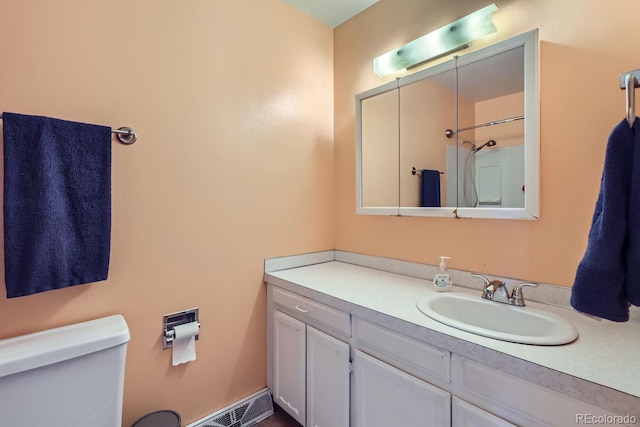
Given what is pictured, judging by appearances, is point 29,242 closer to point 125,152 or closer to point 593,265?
point 125,152

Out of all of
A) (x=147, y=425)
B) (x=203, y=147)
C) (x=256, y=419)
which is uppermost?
(x=203, y=147)

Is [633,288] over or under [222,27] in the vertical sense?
under

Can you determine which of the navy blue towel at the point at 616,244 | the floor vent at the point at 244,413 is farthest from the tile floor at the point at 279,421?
the navy blue towel at the point at 616,244

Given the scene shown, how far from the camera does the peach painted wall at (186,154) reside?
112 cm

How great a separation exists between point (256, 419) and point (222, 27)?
2.11 meters

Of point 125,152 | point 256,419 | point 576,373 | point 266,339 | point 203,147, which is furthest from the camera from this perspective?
point 266,339

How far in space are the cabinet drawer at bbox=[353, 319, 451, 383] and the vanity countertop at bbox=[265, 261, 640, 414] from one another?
31 millimetres

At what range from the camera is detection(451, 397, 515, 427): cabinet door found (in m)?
0.83

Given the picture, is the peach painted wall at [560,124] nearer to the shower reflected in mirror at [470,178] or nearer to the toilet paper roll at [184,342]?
the shower reflected in mirror at [470,178]

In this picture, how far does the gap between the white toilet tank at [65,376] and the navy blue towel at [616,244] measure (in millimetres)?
1488

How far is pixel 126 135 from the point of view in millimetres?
1253

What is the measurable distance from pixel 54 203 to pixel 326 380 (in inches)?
50.8

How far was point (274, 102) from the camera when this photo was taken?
68.6 inches

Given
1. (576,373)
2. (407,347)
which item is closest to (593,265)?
(576,373)
